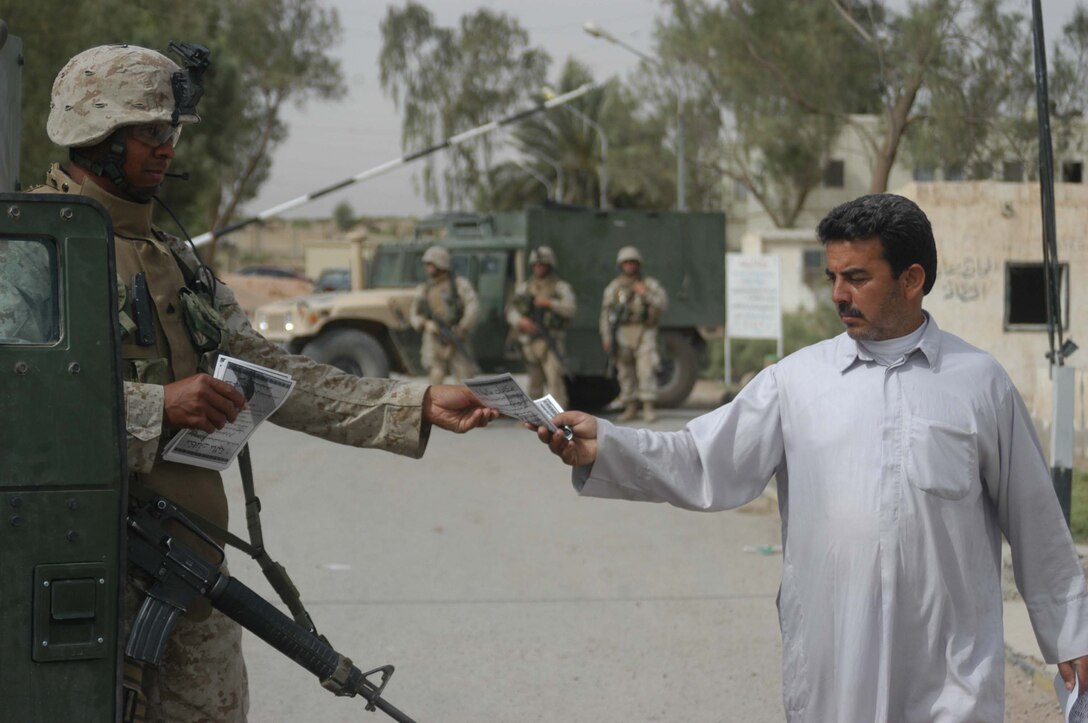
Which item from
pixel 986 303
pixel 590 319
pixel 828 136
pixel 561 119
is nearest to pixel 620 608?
pixel 986 303

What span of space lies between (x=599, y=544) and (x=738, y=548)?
31.5 inches

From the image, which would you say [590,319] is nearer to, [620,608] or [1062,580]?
[620,608]

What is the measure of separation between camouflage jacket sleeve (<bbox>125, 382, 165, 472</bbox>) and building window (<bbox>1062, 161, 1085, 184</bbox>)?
20042 millimetres

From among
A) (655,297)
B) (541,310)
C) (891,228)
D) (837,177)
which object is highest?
(837,177)

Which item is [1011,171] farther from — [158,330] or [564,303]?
[158,330]

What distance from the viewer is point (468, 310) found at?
15.2m

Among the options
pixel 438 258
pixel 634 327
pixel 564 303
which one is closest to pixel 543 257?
pixel 564 303

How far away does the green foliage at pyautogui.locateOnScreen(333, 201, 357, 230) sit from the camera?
99375 mm

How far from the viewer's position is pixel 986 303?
38.6 ft

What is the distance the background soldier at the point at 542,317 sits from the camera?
15383 mm

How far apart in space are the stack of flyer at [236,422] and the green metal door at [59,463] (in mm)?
466

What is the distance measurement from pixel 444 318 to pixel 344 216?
87.7m

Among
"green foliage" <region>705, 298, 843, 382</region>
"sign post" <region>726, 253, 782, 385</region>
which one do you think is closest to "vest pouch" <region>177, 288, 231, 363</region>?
"sign post" <region>726, 253, 782, 385</region>

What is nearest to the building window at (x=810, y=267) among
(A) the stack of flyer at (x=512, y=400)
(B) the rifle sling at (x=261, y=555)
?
(B) the rifle sling at (x=261, y=555)
